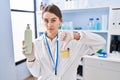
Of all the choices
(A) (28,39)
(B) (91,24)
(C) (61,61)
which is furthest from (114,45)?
(A) (28,39)

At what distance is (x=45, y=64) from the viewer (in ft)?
3.98

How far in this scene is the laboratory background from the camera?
1.20m

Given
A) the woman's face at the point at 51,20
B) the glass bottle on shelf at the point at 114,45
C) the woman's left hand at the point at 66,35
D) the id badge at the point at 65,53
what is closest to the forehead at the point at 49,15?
the woman's face at the point at 51,20

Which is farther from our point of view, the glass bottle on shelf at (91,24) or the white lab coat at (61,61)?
the glass bottle on shelf at (91,24)

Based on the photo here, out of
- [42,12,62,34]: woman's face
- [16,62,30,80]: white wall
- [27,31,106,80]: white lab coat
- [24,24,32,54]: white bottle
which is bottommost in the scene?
[16,62,30,80]: white wall

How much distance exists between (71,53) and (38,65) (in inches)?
12.7

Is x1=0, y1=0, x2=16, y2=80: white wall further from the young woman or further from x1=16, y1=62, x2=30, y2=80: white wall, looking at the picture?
x1=16, y1=62, x2=30, y2=80: white wall

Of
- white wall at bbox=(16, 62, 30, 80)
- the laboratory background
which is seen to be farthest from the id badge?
white wall at bbox=(16, 62, 30, 80)

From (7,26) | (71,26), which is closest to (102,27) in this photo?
(71,26)

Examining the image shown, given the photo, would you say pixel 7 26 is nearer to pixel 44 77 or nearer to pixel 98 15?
pixel 44 77

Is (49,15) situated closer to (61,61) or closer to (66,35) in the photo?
(66,35)

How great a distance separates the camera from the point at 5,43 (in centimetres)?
117

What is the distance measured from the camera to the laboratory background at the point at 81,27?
1.20 meters

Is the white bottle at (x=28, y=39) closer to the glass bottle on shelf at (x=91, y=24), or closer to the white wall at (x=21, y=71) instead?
the glass bottle on shelf at (x=91, y=24)
